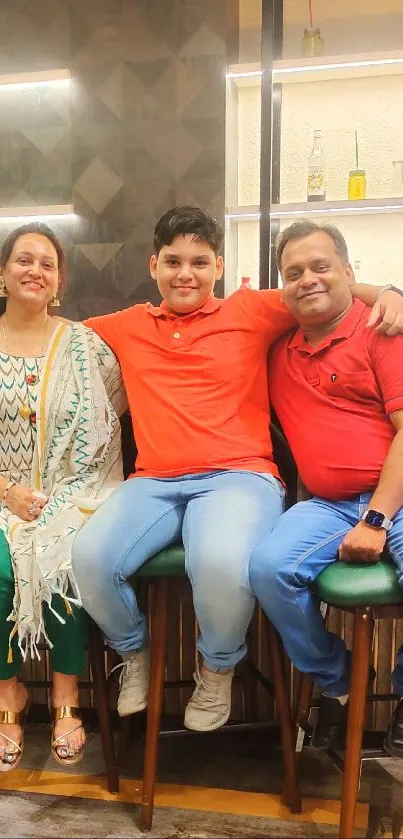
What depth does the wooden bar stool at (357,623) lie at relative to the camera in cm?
117

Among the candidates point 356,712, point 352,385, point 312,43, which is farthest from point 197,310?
point 312,43

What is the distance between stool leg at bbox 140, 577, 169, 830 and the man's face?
0.62 meters

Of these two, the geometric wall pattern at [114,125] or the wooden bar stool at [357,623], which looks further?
the geometric wall pattern at [114,125]

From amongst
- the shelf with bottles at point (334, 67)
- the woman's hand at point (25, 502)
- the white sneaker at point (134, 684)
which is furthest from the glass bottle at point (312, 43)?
the white sneaker at point (134, 684)

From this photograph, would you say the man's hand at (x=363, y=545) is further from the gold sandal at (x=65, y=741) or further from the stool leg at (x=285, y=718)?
the gold sandal at (x=65, y=741)

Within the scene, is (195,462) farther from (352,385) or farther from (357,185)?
(357,185)

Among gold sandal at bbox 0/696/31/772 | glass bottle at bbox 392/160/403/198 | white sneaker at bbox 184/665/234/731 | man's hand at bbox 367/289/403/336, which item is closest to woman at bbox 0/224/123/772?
gold sandal at bbox 0/696/31/772

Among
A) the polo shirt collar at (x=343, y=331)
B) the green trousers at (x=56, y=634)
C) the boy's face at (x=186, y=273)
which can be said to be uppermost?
the boy's face at (x=186, y=273)

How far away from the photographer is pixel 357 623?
3.89 ft

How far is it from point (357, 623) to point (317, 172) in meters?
2.28

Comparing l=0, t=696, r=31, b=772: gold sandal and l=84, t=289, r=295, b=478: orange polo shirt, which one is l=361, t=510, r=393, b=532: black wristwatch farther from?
l=0, t=696, r=31, b=772: gold sandal

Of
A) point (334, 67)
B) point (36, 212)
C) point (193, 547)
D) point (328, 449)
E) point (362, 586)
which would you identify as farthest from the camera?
point (36, 212)

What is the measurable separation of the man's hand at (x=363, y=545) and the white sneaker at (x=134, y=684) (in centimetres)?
46

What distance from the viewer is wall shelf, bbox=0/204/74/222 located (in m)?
3.31
